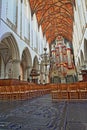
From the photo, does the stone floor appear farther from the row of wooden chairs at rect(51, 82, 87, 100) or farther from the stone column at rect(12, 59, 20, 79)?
the stone column at rect(12, 59, 20, 79)

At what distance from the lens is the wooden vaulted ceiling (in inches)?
930

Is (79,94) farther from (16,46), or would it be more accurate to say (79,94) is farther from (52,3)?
(52,3)

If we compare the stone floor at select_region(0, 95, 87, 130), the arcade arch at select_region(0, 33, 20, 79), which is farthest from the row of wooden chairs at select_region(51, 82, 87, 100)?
the arcade arch at select_region(0, 33, 20, 79)

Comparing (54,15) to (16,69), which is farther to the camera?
(54,15)

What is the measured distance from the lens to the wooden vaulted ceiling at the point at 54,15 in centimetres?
2362

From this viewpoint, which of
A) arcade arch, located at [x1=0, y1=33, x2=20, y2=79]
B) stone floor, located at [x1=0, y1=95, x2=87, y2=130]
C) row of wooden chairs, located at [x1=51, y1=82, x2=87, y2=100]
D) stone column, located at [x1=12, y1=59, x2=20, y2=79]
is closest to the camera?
stone floor, located at [x1=0, y1=95, x2=87, y2=130]

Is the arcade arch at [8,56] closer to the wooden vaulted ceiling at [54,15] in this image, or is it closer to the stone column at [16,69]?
the stone column at [16,69]

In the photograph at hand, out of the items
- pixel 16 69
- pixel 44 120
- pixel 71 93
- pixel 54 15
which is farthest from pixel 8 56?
pixel 44 120

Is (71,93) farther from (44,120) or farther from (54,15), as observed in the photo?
(54,15)

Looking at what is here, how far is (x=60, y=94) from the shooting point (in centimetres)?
773

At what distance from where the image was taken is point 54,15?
96.3ft

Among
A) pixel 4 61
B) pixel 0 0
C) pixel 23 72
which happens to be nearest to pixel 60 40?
pixel 23 72

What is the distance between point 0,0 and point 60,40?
22.5m

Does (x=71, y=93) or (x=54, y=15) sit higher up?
(x=54, y=15)
